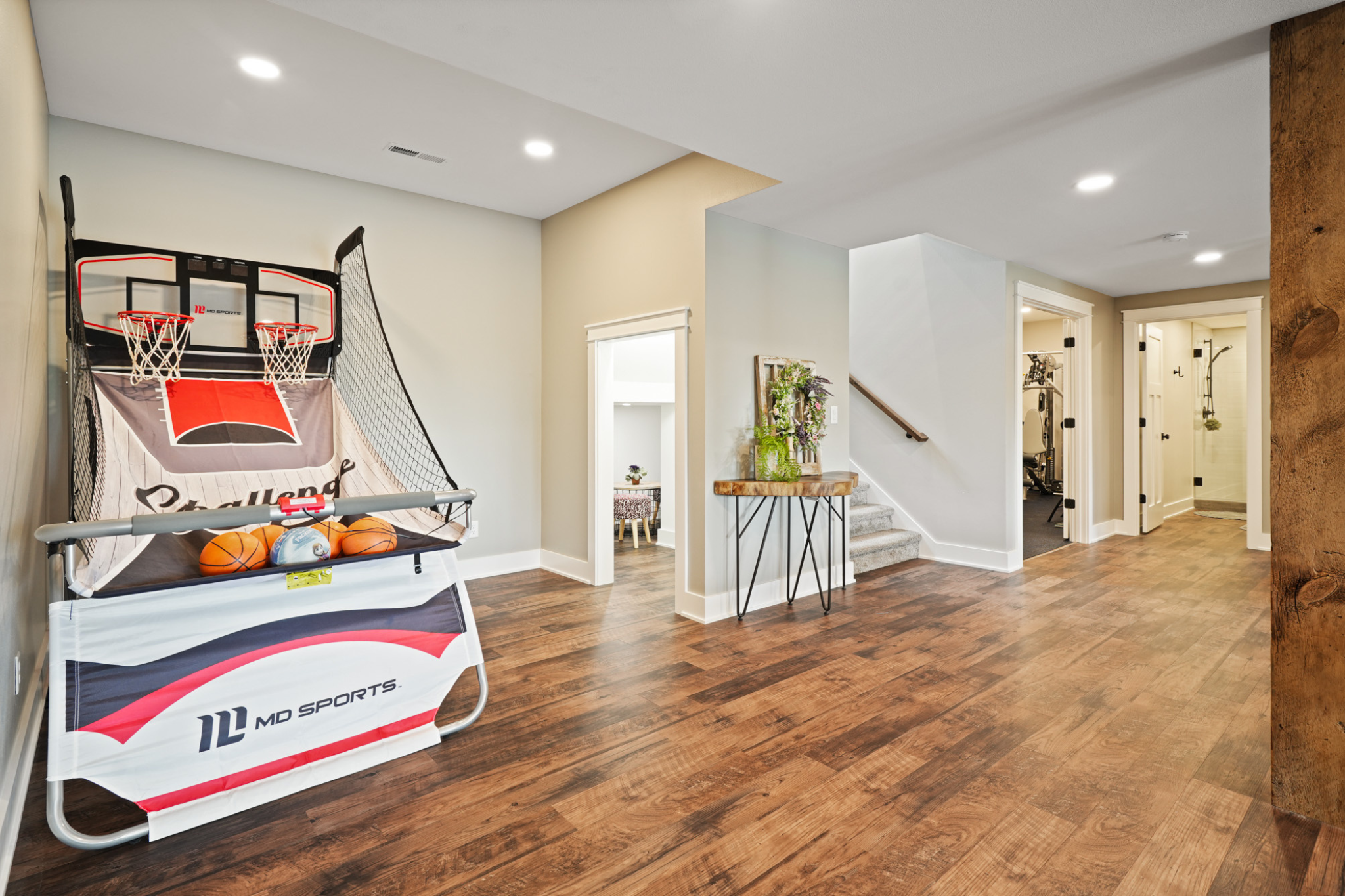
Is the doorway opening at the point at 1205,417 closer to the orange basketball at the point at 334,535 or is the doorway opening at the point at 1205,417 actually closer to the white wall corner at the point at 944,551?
the white wall corner at the point at 944,551

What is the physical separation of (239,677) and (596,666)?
152cm

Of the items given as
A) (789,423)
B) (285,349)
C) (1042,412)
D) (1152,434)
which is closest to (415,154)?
(285,349)

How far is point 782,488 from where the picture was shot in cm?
381

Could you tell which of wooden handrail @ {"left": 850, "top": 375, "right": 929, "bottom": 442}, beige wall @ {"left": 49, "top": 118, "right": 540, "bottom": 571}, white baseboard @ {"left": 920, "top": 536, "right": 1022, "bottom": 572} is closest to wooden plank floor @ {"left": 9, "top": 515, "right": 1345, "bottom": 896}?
beige wall @ {"left": 49, "top": 118, "right": 540, "bottom": 571}

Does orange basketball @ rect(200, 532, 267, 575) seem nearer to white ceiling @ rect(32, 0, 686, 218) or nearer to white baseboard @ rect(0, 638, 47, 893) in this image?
white baseboard @ rect(0, 638, 47, 893)

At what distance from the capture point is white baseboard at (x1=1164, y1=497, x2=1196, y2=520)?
7.81 metres

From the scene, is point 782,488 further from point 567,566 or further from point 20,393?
point 20,393

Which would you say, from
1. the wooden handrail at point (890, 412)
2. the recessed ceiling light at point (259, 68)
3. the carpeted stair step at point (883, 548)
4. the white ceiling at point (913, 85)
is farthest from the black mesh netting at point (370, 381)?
the wooden handrail at point (890, 412)

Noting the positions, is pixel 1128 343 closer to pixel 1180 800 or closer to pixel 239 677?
pixel 1180 800

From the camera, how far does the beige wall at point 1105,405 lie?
6.46 m

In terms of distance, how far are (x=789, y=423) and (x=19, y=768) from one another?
3568 mm

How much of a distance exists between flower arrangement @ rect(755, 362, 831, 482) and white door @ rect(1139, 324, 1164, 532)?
443 centimetres

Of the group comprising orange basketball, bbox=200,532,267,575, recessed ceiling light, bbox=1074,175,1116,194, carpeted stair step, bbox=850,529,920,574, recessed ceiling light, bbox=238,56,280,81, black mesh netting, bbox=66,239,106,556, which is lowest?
carpeted stair step, bbox=850,529,920,574

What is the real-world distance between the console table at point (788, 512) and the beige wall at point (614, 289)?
0.78 ft
